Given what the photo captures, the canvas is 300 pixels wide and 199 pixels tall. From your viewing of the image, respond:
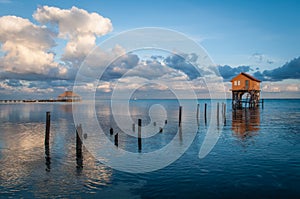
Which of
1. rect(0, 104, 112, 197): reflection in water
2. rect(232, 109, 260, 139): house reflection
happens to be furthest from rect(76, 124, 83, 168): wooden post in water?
rect(232, 109, 260, 139): house reflection


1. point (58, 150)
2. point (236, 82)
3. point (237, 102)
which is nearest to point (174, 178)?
point (58, 150)

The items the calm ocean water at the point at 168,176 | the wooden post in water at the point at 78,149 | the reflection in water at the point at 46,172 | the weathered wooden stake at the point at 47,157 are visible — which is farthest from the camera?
the wooden post in water at the point at 78,149

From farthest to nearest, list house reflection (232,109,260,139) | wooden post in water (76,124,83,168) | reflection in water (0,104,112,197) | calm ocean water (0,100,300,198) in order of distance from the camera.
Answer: house reflection (232,109,260,139), wooden post in water (76,124,83,168), reflection in water (0,104,112,197), calm ocean water (0,100,300,198)

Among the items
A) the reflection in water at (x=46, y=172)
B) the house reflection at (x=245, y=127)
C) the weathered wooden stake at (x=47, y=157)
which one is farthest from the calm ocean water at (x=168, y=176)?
the house reflection at (x=245, y=127)

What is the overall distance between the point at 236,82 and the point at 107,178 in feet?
182

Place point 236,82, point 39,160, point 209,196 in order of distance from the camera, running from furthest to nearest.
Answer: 1. point 236,82
2. point 39,160
3. point 209,196

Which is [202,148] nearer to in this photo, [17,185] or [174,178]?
[174,178]

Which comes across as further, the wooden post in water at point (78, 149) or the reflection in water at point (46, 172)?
the wooden post in water at point (78, 149)

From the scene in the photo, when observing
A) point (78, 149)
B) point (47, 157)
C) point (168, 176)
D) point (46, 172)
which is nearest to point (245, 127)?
point (168, 176)

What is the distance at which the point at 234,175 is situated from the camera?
14.3 metres

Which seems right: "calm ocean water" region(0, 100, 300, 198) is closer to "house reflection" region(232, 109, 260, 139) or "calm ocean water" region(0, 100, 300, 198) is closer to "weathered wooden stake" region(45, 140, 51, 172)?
"weathered wooden stake" region(45, 140, 51, 172)

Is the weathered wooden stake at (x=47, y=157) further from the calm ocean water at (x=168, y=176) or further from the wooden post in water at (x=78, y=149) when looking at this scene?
the wooden post in water at (x=78, y=149)

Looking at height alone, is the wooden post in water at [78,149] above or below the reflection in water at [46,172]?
above

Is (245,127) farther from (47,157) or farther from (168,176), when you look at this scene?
(47,157)
